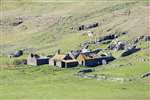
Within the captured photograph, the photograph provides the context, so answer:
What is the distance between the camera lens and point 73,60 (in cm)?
13188

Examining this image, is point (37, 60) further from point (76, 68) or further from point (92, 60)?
point (92, 60)

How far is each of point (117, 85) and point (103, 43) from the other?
55.3m

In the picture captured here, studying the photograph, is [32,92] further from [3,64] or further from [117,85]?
[3,64]

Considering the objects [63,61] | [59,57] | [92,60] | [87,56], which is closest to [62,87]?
[63,61]

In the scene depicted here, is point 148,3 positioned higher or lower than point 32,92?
higher

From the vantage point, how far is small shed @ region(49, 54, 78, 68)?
425 ft

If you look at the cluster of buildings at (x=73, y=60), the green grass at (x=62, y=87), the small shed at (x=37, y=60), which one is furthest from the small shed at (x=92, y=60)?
the green grass at (x=62, y=87)

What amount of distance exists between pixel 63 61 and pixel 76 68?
562 centimetres

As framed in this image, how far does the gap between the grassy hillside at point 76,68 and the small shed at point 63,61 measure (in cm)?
304

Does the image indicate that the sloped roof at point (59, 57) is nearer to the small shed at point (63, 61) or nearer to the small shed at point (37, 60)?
the small shed at point (63, 61)

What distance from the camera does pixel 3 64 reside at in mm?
138375

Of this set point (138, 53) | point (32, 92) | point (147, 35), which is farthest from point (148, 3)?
point (32, 92)

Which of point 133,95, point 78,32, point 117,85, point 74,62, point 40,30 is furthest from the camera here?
point 40,30

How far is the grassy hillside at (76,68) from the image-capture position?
9169 centimetres
